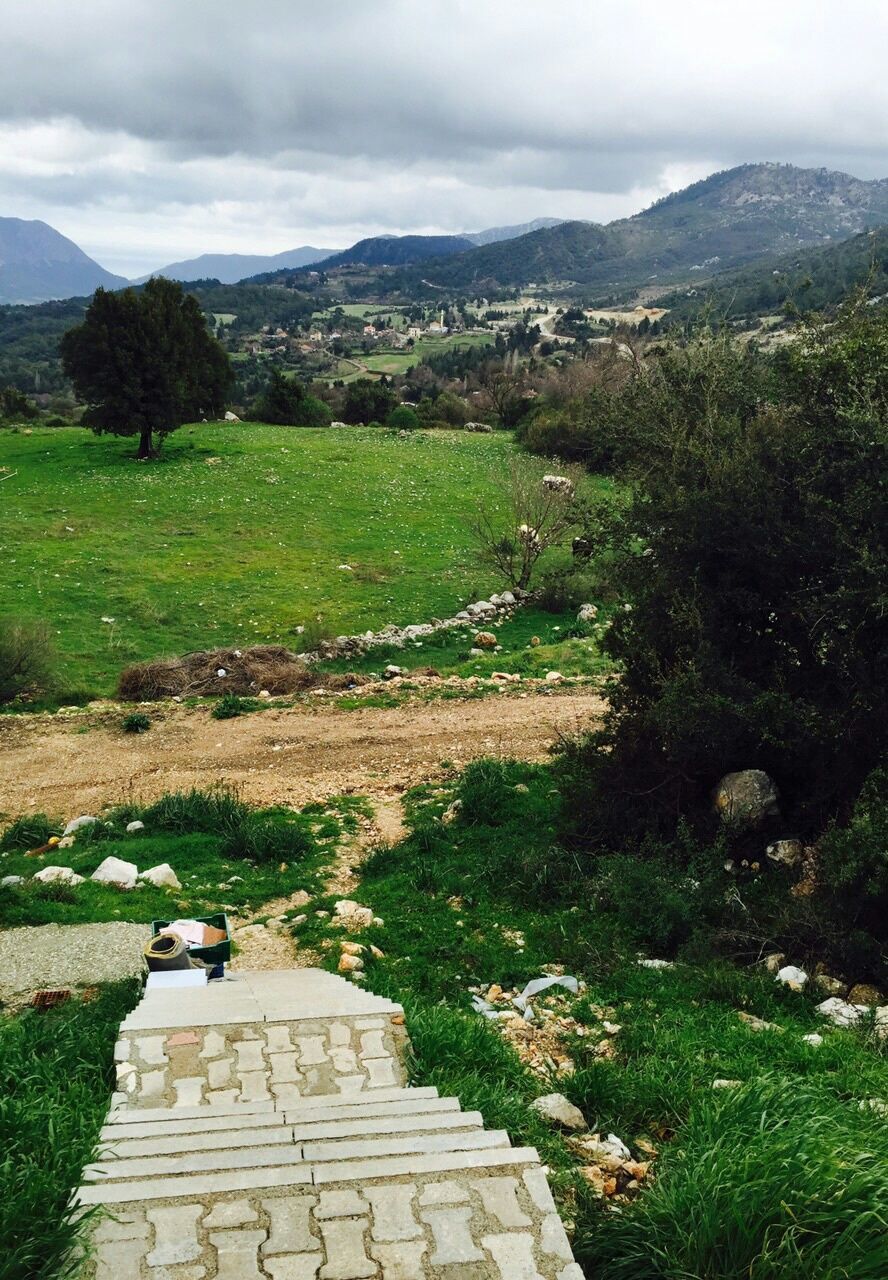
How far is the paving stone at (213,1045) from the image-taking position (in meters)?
5.57

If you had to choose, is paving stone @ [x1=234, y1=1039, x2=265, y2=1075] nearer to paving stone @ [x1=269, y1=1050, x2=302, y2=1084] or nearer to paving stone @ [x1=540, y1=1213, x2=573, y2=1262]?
paving stone @ [x1=269, y1=1050, x2=302, y2=1084]

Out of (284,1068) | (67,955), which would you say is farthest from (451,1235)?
(67,955)

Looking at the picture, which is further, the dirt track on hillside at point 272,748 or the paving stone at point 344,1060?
the dirt track on hillside at point 272,748

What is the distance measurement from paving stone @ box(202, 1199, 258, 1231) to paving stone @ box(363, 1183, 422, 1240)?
0.46m

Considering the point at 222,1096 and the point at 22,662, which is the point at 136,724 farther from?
the point at 222,1096

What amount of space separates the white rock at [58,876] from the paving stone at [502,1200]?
782cm

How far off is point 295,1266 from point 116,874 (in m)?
7.88

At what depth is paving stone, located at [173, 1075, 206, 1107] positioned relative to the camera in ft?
16.8

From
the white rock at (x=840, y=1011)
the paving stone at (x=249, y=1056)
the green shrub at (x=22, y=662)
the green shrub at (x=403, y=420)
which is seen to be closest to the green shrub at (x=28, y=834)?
the green shrub at (x=22, y=662)

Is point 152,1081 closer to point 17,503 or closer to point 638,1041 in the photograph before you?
point 638,1041

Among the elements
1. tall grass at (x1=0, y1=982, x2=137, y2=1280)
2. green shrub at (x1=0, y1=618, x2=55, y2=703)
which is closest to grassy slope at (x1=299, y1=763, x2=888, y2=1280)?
tall grass at (x1=0, y1=982, x2=137, y2=1280)

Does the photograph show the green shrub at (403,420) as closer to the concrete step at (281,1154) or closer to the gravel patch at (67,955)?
the gravel patch at (67,955)

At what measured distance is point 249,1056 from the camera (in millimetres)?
5582

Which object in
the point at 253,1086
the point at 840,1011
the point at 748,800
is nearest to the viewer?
the point at 253,1086
